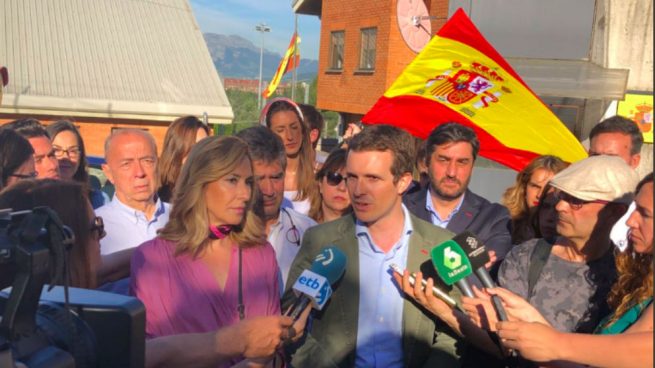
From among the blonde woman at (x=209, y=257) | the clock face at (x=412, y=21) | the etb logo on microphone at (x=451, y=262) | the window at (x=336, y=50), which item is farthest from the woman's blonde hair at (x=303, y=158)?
the window at (x=336, y=50)

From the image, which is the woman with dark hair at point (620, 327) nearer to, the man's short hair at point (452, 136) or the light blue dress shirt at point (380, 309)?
the light blue dress shirt at point (380, 309)

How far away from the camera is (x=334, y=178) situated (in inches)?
159

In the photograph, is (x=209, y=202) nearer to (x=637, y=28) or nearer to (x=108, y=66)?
(x=637, y=28)

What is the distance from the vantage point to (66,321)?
1.45m

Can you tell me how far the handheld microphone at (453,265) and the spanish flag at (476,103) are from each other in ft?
7.14

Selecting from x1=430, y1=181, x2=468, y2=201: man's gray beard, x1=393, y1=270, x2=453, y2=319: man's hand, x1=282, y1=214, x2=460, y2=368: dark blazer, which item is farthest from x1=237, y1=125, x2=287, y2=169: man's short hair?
x1=393, y1=270, x2=453, y2=319: man's hand

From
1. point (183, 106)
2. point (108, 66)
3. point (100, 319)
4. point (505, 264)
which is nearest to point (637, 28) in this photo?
point (505, 264)

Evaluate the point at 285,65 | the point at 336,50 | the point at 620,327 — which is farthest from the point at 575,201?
the point at 336,50

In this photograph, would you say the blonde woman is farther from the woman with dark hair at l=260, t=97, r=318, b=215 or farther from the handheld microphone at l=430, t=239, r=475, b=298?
the woman with dark hair at l=260, t=97, r=318, b=215

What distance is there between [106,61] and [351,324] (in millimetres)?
17849

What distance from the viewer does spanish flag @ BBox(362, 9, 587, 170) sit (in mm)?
4477

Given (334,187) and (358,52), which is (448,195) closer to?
(334,187)

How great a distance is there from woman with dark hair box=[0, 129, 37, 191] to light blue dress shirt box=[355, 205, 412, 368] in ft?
6.03

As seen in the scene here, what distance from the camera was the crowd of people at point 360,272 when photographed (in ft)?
7.71
